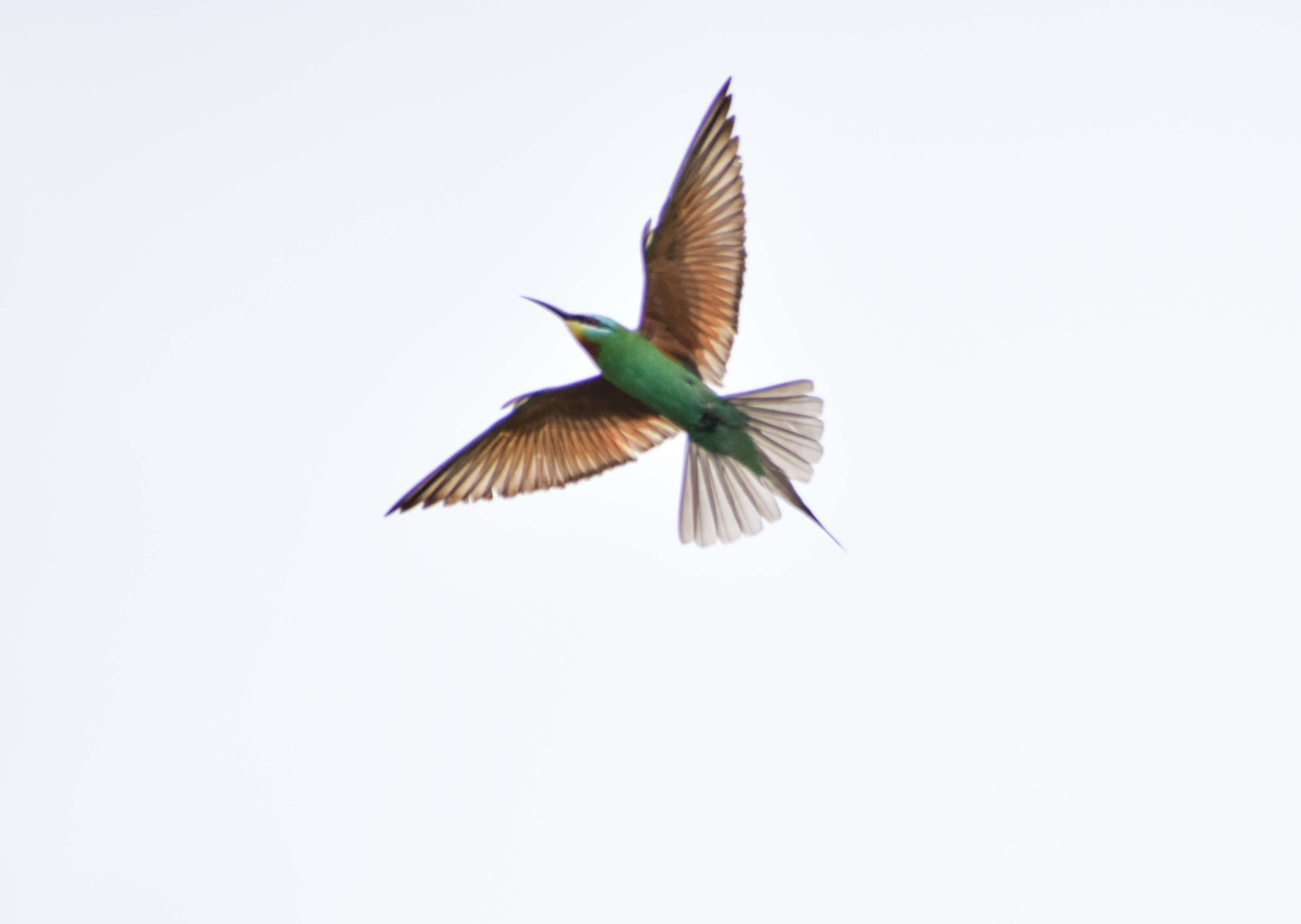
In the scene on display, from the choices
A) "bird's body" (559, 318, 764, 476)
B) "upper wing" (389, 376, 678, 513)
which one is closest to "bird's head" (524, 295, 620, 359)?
"bird's body" (559, 318, 764, 476)

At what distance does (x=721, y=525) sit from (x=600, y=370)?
542mm

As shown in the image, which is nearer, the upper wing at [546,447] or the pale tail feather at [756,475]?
the pale tail feather at [756,475]

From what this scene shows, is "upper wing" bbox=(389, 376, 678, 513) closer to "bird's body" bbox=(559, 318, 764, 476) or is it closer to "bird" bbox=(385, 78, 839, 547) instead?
"bird" bbox=(385, 78, 839, 547)

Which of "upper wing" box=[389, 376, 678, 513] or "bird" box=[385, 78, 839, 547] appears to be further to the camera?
"upper wing" box=[389, 376, 678, 513]

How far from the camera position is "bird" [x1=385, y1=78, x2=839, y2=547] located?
290 cm

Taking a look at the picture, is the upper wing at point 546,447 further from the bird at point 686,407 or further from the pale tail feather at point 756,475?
the pale tail feather at point 756,475

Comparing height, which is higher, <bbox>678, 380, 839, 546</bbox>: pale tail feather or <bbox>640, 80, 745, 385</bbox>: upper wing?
<bbox>640, 80, 745, 385</bbox>: upper wing

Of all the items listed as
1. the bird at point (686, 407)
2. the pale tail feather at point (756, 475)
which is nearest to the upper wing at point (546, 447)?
the bird at point (686, 407)

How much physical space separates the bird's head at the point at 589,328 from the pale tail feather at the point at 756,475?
0.32m

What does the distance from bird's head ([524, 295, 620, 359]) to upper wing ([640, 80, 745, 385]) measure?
0.19m

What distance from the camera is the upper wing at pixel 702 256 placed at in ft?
9.39

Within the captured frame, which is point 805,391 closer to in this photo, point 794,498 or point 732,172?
point 794,498

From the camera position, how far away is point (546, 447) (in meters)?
3.34

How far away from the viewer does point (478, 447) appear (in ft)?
10.7
